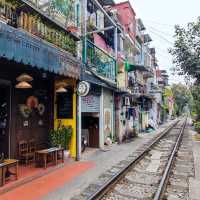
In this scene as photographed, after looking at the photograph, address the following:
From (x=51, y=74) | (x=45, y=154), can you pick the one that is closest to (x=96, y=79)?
(x=51, y=74)

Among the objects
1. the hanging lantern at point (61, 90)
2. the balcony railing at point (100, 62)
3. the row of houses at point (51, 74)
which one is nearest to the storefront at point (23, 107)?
the row of houses at point (51, 74)

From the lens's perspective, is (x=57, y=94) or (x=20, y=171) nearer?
(x=20, y=171)

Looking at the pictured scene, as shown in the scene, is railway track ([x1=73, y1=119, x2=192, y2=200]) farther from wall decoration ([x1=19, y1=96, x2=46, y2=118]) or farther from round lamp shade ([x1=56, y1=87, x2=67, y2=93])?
wall decoration ([x1=19, y1=96, x2=46, y2=118])

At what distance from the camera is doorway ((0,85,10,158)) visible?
10211 mm

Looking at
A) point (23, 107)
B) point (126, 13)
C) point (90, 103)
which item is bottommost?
point (23, 107)

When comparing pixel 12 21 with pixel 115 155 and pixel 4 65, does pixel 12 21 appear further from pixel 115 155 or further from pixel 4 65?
pixel 115 155

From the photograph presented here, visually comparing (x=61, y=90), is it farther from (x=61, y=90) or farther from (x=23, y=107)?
(x=23, y=107)

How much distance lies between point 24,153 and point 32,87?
2.36 m

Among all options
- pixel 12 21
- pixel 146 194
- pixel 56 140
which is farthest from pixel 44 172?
pixel 12 21

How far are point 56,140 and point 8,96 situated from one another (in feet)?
A: 8.96

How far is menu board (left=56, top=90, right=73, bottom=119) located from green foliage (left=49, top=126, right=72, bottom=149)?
0.57 metres

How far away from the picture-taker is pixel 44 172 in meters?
9.77

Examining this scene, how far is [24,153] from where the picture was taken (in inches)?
431

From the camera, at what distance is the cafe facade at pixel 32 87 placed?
7688 mm
